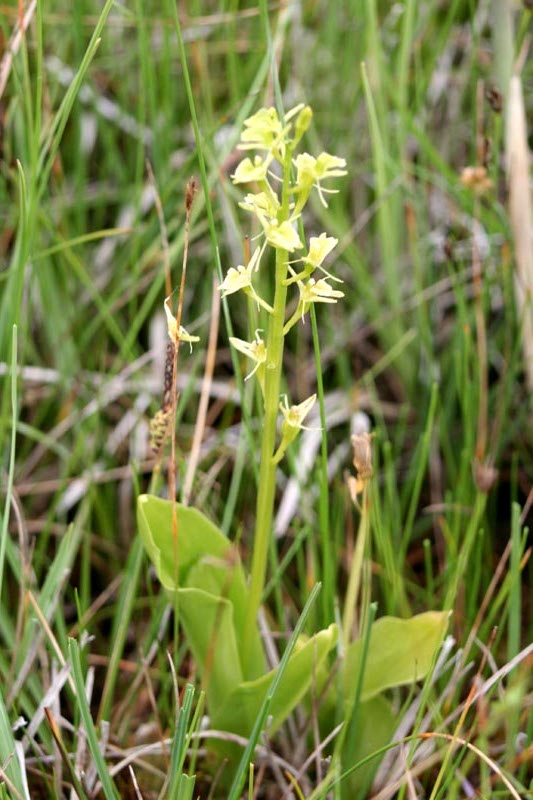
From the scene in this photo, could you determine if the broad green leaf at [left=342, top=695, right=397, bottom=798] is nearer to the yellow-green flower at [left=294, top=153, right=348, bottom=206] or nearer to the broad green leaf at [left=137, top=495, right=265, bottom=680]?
the broad green leaf at [left=137, top=495, right=265, bottom=680]

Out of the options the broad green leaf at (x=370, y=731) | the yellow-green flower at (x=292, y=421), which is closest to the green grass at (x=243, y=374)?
the broad green leaf at (x=370, y=731)

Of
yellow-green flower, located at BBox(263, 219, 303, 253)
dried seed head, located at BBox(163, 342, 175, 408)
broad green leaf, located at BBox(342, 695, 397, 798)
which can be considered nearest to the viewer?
yellow-green flower, located at BBox(263, 219, 303, 253)

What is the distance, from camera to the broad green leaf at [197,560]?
0.74 meters

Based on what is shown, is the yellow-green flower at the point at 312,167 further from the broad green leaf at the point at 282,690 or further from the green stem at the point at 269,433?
the broad green leaf at the point at 282,690

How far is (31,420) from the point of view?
124 centimetres

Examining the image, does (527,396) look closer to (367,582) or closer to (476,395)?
(476,395)

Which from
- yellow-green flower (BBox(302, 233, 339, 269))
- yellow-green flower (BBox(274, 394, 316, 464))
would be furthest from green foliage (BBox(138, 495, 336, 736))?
yellow-green flower (BBox(302, 233, 339, 269))

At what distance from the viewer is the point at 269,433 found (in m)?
0.69

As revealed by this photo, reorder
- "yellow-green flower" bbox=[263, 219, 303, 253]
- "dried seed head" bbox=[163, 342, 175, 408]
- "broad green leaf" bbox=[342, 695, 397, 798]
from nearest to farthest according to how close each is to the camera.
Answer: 1. "yellow-green flower" bbox=[263, 219, 303, 253]
2. "dried seed head" bbox=[163, 342, 175, 408]
3. "broad green leaf" bbox=[342, 695, 397, 798]

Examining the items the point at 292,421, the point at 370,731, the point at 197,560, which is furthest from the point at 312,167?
the point at 370,731

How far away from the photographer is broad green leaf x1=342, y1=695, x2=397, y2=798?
32.2 inches

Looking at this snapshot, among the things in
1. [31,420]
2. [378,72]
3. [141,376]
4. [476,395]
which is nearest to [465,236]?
[378,72]

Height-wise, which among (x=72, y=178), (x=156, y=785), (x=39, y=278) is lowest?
(x=156, y=785)

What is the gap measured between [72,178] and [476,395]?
2.39 ft
